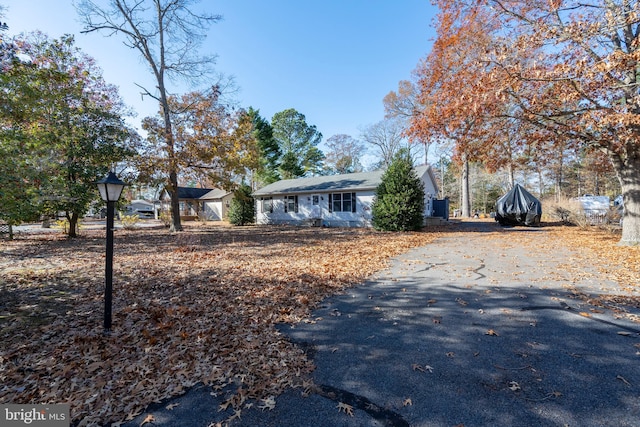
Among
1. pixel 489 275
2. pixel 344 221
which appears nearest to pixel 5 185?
pixel 489 275

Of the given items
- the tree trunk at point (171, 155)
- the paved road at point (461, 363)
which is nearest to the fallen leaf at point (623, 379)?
the paved road at point (461, 363)

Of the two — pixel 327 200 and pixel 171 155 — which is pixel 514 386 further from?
pixel 327 200

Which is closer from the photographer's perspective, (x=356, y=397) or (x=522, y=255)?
(x=356, y=397)

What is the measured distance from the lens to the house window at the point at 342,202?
18.5m

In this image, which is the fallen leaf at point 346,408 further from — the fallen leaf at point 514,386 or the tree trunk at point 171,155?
the tree trunk at point 171,155

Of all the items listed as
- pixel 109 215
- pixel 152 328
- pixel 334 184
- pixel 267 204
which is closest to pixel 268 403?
pixel 152 328

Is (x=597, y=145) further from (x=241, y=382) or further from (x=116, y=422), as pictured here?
(x=116, y=422)

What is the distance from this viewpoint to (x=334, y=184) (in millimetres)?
19797

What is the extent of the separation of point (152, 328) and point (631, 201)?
13.1 m

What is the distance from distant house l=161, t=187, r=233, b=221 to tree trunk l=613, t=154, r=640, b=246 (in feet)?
95.6

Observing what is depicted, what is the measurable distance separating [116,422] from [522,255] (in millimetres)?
9229

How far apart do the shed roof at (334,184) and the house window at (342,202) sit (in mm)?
589

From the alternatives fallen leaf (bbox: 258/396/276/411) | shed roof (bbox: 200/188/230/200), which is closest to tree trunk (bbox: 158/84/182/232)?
shed roof (bbox: 200/188/230/200)

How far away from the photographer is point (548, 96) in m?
8.26
